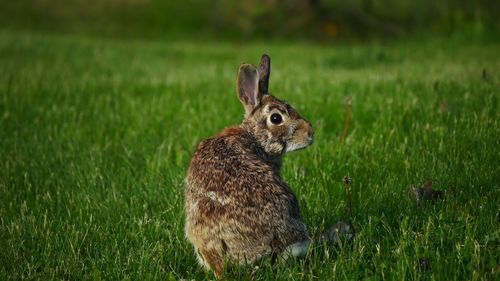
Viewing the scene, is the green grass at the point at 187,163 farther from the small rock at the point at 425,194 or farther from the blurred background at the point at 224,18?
the blurred background at the point at 224,18

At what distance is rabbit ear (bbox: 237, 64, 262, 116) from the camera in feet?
15.3

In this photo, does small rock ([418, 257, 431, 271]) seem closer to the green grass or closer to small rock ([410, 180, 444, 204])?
the green grass

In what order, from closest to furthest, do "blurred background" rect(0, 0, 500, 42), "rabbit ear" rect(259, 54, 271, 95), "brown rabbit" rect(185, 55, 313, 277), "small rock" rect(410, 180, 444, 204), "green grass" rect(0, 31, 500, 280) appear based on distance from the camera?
"brown rabbit" rect(185, 55, 313, 277) → "green grass" rect(0, 31, 500, 280) → "small rock" rect(410, 180, 444, 204) → "rabbit ear" rect(259, 54, 271, 95) → "blurred background" rect(0, 0, 500, 42)

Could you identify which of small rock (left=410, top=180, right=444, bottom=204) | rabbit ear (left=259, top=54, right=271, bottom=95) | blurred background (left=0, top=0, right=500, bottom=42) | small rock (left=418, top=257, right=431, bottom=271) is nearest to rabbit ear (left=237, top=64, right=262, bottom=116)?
rabbit ear (left=259, top=54, right=271, bottom=95)

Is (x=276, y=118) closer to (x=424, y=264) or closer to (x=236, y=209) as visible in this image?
(x=236, y=209)

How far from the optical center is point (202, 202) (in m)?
3.74

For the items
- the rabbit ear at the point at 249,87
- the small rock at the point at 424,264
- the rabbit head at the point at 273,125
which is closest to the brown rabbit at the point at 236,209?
the rabbit head at the point at 273,125

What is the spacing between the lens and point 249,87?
15.5 ft

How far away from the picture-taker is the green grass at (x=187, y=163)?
3.90 m

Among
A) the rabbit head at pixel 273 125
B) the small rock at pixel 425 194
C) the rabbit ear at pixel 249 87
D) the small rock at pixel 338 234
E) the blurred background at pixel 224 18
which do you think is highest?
the blurred background at pixel 224 18

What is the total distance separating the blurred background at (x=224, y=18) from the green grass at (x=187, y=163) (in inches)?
469

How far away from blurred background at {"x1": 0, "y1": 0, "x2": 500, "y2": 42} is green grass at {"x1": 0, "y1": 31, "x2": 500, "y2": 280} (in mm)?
11910

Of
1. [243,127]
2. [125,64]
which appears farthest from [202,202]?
[125,64]

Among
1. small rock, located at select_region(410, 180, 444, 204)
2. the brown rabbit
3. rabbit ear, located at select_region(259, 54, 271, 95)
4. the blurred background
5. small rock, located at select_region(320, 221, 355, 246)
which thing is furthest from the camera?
the blurred background
